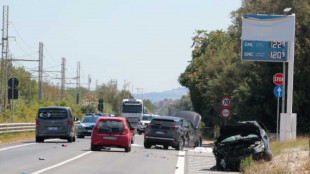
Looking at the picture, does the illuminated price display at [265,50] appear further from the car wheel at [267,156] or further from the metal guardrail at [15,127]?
the car wheel at [267,156]

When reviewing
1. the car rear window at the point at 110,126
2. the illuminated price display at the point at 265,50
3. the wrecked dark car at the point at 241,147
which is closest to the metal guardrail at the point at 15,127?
the car rear window at the point at 110,126

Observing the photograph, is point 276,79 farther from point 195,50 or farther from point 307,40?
point 195,50

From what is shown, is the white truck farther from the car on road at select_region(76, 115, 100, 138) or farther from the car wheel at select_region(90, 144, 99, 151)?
the car wheel at select_region(90, 144, 99, 151)

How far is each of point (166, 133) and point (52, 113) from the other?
6865 millimetres

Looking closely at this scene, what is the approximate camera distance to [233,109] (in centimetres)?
5672

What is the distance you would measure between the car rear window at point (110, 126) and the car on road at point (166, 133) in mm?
4303

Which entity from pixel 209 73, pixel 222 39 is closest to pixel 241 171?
pixel 209 73

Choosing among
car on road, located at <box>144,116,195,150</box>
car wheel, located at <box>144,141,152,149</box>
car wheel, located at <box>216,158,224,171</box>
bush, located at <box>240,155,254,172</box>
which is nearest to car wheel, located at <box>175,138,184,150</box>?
car on road, located at <box>144,116,195,150</box>

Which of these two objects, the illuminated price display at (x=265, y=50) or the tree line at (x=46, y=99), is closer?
the illuminated price display at (x=265, y=50)

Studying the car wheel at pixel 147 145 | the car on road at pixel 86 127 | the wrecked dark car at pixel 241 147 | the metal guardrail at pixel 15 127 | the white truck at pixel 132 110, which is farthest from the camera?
the white truck at pixel 132 110

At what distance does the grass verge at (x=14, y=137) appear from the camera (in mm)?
41284

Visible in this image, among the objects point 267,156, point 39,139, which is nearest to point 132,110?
point 39,139

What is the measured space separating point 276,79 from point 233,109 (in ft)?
67.1

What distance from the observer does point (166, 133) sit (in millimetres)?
35688
